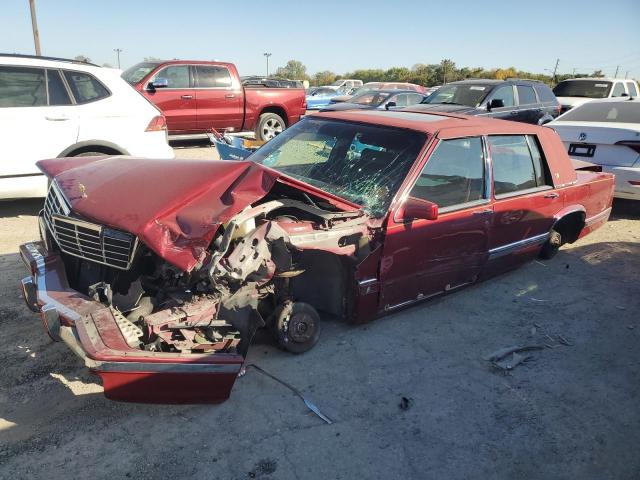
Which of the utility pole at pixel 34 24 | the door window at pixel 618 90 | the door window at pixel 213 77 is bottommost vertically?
the door window at pixel 618 90

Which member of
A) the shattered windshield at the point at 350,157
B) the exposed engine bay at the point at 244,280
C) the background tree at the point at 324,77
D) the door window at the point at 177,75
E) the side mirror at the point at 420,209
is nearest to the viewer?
the exposed engine bay at the point at 244,280

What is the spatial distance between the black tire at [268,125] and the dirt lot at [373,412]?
776 cm

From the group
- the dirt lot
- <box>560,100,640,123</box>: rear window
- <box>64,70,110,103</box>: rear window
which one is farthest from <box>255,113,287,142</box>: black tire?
the dirt lot

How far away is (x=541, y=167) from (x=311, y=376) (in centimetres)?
308

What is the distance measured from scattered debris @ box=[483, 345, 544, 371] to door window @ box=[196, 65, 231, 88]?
889cm

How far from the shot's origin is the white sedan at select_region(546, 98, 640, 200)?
21.1 feet

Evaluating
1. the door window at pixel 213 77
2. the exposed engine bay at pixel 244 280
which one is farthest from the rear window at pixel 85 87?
the door window at pixel 213 77

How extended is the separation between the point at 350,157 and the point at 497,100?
713 centimetres

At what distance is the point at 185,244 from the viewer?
2561mm

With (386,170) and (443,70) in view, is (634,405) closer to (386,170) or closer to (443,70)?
(386,170)

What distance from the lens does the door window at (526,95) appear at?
1039 cm

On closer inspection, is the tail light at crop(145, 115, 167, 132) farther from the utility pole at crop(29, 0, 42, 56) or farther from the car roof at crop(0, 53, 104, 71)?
the utility pole at crop(29, 0, 42, 56)

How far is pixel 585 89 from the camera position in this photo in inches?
566

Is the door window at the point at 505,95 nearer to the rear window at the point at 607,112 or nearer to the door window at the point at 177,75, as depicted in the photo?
the rear window at the point at 607,112
